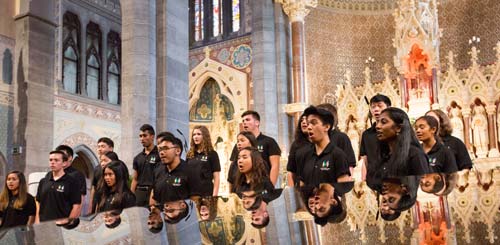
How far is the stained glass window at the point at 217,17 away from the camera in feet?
68.1

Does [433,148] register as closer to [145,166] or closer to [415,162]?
[415,162]

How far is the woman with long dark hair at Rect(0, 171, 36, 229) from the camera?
6.25 m

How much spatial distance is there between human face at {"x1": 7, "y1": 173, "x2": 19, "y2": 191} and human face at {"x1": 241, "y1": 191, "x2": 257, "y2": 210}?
8.51 feet

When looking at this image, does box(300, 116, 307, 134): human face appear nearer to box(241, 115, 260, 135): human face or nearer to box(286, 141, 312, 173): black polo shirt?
box(286, 141, 312, 173): black polo shirt

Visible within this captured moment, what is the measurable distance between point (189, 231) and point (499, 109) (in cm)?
1311

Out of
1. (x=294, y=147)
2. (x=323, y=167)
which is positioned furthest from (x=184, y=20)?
(x=323, y=167)

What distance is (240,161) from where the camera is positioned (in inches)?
Result: 237

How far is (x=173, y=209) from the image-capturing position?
17.9 feet

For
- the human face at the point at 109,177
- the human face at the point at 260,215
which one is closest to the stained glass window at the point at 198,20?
the human face at the point at 109,177

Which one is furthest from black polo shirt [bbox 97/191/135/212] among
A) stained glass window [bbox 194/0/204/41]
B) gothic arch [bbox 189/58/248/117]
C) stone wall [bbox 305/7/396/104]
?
stained glass window [bbox 194/0/204/41]

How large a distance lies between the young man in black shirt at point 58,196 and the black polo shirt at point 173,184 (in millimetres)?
917

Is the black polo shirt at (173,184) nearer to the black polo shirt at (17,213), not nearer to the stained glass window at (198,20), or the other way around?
the black polo shirt at (17,213)

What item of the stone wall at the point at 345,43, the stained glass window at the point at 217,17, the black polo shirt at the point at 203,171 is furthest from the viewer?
the stained glass window at the point at 217,17

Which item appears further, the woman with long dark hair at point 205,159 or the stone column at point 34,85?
the stone column at point 34,85
